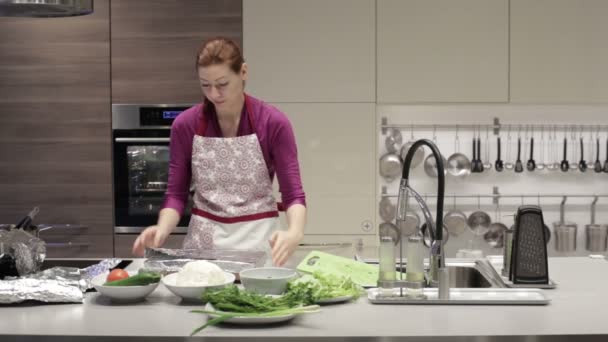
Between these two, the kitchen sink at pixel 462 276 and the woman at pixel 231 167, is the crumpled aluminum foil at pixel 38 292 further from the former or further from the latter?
the kitchen sink at pixel 462 276

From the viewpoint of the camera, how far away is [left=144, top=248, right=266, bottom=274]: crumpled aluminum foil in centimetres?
212

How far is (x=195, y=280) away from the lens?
189 cm

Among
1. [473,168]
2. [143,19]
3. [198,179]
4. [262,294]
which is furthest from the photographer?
[473,168]

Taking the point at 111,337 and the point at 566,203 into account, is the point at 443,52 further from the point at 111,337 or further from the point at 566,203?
the point at 111,337

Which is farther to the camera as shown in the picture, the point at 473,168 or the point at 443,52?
the point at 473,168

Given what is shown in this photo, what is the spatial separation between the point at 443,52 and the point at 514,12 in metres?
0.40

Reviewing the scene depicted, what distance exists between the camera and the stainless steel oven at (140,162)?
3623 mm

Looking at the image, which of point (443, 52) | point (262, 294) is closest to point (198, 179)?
point (262, 294)

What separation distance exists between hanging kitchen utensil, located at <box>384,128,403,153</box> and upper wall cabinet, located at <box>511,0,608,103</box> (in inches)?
28.0

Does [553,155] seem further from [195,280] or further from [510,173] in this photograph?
[195,280]

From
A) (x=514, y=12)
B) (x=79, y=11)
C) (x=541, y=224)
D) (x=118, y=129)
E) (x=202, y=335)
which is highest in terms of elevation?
(x=514, y=12)

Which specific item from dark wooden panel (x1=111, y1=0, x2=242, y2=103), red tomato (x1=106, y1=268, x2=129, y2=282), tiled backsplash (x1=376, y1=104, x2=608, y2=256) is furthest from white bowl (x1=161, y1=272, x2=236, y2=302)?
tiled backsplash (x1=376, y1=104, x2=608, y2=256)

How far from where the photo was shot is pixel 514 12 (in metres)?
3.64

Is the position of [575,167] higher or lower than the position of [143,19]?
lower
